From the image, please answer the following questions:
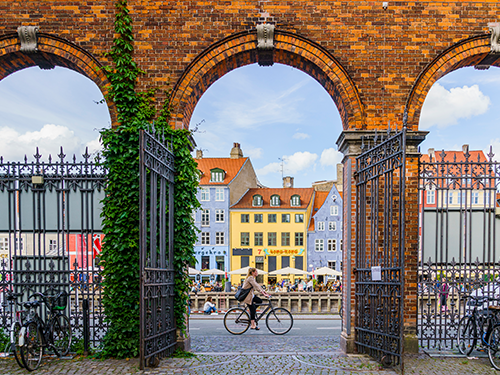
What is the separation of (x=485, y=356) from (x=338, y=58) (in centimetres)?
536

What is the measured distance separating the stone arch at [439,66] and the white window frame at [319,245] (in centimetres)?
3766

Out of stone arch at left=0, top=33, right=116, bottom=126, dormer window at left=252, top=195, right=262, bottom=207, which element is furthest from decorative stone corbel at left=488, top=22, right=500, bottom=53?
dormer window at left=252, top=195, right=262, bottom=207

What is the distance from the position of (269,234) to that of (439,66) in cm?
3775

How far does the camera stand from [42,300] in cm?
720

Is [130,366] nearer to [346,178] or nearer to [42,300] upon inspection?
[42,300]

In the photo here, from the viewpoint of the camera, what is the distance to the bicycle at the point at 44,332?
252 inches

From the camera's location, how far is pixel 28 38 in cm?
777

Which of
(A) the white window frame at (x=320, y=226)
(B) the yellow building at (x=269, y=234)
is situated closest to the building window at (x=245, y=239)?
(B) the yellow building at (x=269, y=234)

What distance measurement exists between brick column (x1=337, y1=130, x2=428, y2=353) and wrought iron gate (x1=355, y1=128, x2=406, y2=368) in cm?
14

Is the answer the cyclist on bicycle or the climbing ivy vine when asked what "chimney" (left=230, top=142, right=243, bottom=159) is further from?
the climbing ivy vine

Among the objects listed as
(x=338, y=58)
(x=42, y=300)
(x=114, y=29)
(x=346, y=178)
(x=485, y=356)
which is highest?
(x=114, y=29)

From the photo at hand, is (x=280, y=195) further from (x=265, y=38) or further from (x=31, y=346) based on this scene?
(x=31, y=346)

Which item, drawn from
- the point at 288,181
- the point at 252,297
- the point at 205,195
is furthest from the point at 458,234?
the point at 288,181

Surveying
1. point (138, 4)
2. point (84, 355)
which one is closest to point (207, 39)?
point (138, 4)
